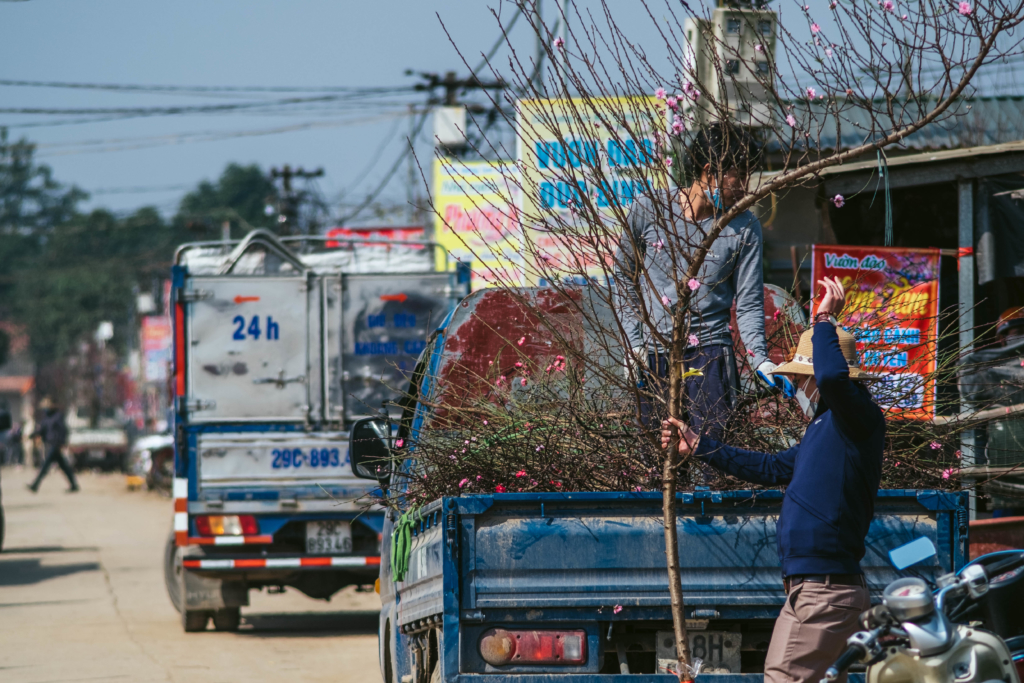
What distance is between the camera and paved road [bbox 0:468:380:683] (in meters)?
8.45

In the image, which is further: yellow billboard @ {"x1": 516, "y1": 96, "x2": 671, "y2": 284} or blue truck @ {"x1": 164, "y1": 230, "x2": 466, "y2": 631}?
blue truck @ {"x1": 164, "y1": 230, "x2": 466, "y2": 631}

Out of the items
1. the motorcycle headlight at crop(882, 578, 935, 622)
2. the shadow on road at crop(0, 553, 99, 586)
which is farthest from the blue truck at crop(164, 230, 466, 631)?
the motorcycle headlight at crop(882, 578, 935, 622)

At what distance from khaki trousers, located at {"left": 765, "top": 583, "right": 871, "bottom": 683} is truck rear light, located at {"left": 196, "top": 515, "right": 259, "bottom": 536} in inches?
257

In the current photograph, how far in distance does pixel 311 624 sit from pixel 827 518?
8247 mm

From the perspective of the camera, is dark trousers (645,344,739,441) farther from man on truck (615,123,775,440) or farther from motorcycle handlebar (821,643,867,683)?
Result: motorcycle handlebar (821,643,867,683)

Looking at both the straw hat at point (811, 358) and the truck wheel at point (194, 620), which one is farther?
the truck wheel at point (194, 620)

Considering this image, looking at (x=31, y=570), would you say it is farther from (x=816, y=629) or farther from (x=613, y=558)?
(x=816, y=629)

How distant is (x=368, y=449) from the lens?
6047 millimetres

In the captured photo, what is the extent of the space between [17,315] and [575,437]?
11418 cm

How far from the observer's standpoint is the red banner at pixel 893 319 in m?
5.34

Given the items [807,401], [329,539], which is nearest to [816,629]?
[807,401]

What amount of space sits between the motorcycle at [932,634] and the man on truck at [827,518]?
246 mm

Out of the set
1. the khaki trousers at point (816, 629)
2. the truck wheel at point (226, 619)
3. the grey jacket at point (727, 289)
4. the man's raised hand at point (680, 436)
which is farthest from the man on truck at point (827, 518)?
the truck wheel at point (226, 619)

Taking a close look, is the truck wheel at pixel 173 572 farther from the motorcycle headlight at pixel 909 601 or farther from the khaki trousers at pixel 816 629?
the motorcycle headlight at pixel 909 601
